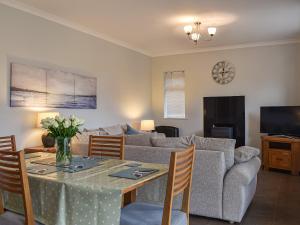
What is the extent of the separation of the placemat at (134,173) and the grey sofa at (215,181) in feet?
2.22

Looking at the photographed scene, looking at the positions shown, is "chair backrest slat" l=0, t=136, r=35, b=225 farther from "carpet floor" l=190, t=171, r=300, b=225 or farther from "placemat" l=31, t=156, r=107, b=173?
"carpet floor" l=190, t=171, r=300, b=225

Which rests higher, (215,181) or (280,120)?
(280,120)

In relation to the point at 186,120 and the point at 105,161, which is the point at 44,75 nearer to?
the point at 105,161

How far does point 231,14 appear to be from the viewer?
4.73 meters

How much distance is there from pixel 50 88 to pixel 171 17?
2.39m

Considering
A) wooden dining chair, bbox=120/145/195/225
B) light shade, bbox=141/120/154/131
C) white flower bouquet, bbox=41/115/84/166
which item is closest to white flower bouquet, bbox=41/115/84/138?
white flower bouquet, bbox=41/115/84/166

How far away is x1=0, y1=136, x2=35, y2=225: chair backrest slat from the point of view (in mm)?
1781

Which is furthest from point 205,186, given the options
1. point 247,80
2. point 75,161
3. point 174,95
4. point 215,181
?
point 174,95

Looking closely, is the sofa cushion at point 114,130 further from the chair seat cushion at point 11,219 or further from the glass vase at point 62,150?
the chair seat cushion at point 11,219

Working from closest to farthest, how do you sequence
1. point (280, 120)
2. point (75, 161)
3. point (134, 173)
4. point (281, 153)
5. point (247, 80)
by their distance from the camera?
point (134, 173), point (75, 161), point (281, 153), point (280, 120), point (247, 80)

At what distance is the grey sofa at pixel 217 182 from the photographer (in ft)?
9.93

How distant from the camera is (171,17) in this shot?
491cm

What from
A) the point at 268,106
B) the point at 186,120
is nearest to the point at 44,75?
the point at 186,120

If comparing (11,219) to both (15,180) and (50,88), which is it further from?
(50,88)
